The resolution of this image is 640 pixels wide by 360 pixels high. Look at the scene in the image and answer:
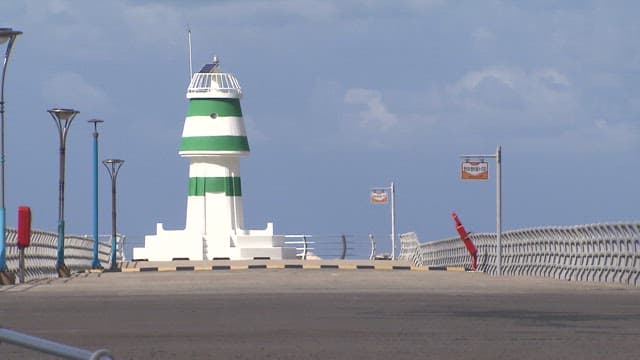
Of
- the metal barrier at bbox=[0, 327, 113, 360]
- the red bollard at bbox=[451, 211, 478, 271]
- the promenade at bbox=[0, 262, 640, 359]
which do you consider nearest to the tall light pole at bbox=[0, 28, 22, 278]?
the promenade at bbox=[0, 262, 640, 359]

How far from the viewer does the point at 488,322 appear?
55.8 feet

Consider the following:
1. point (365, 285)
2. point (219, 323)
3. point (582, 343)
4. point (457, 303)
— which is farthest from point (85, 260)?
point (582, 343)

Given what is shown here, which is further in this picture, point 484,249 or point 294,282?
point 484,249

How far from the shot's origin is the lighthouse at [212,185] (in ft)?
238

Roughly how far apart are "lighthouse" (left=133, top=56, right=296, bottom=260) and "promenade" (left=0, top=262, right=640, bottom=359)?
43.0 meters

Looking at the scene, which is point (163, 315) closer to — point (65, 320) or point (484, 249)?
point (65, 320)

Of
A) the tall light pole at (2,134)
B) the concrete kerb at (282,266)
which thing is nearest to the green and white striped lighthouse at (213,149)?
the concrete kerb at (282,266)

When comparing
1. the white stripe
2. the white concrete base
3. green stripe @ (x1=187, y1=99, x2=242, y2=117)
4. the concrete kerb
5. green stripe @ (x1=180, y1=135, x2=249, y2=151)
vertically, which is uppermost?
green stripe @ (x1=187, y1=99, x2=242, y2=117)

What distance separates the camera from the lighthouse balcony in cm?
7312

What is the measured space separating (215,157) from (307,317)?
182ft

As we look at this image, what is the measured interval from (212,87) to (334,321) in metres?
56.6

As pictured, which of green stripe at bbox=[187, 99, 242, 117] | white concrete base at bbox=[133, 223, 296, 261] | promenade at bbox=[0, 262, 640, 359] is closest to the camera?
promenade at bbox=[0, 262, 640, 359]

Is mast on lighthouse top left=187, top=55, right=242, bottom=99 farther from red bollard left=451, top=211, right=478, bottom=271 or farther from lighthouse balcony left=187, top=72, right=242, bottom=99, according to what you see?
red bollard left=451, top=211, right=478, bottom=271

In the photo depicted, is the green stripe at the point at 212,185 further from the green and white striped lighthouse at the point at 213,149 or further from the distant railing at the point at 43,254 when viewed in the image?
the distant railing at the point at 43,254
